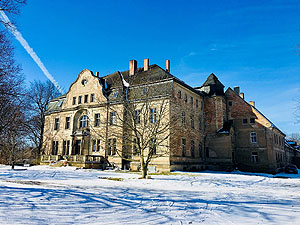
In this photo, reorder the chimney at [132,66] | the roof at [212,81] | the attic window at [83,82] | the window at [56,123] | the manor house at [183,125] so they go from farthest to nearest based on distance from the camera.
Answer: the window at [56,123]
the roof at [212,81]
the attic window at [83,82]
the chimney at [132,66]
the manor house at [183,125]

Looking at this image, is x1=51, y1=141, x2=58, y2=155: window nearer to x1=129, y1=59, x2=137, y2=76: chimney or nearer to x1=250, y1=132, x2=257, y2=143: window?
x1=129, y1=59, x2=137, y2=76: chimney

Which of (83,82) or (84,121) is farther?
(83,82)

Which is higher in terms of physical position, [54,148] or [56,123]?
[56,123]

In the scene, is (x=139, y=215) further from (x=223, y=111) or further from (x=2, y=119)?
(x=223, y=111)

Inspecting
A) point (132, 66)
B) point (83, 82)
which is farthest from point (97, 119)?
point (132, 66)

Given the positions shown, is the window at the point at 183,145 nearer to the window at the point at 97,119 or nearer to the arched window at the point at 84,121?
the window at the point at 97,119

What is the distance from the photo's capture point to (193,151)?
3152 centimetres

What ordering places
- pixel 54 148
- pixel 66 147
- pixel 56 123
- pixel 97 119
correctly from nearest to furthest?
pixel 97 119 < pixel 66 147 < pixel 54 148 < pixel 56 123

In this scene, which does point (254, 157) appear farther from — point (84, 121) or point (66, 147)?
point (66, 147)

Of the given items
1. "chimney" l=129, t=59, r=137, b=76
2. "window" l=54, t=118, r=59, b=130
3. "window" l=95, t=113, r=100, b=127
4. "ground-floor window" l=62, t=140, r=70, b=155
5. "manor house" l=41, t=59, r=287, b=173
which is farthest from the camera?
"window" l=54, t=118, r=59, b=130

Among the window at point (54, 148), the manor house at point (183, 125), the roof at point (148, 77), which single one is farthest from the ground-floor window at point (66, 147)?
the roof at point (148, 77)

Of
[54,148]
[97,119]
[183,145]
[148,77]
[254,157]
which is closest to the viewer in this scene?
[148,77]

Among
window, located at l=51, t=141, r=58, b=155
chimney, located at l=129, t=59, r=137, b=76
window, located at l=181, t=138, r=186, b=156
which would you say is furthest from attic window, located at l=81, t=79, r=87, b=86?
window, located at l=181, t=138, r=186, b=156

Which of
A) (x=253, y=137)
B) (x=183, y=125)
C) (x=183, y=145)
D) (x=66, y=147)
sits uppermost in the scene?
(x=183, y=125)
